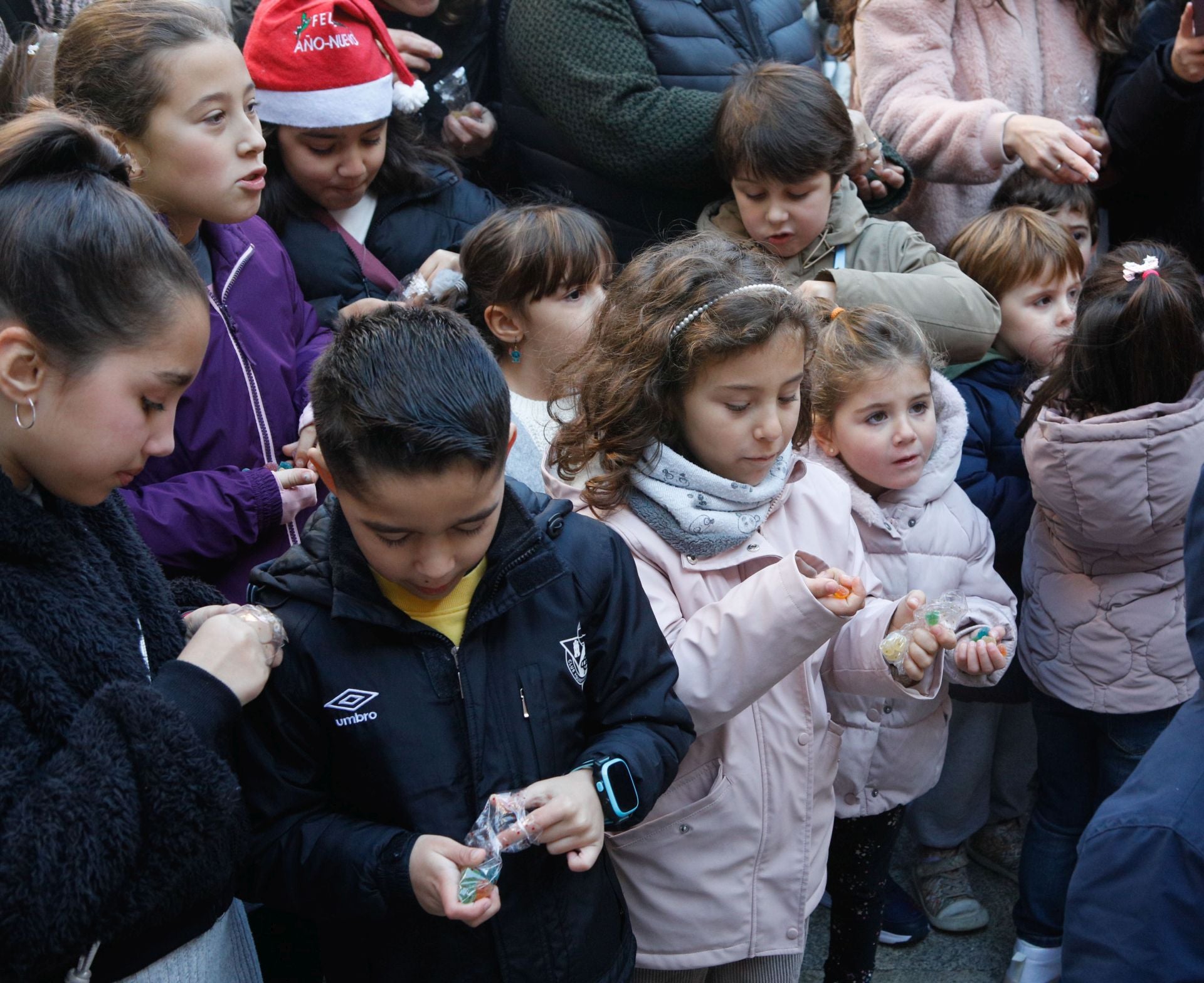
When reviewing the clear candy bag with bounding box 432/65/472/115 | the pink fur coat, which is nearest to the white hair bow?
the pink fur coat

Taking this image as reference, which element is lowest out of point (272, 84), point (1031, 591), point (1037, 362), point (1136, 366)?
point (1031, 591)

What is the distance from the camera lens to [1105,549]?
315 centimetres

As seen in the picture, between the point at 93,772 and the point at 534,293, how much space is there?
1780mm

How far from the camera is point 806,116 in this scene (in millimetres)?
3295

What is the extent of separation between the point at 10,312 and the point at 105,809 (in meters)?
0.66

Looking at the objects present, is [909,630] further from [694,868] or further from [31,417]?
[31,417]

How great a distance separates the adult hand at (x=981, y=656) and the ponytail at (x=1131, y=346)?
0.91 m

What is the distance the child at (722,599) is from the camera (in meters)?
2.39

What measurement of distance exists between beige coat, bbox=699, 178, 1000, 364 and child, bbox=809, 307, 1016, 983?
0.34 meters

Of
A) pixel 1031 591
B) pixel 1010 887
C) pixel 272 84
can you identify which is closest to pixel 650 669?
pixel 1031 591

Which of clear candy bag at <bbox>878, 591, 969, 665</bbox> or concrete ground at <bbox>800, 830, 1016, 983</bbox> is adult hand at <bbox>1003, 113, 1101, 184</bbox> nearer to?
clear candy bag at <bbox>878, 591, 969, 665</bbox>

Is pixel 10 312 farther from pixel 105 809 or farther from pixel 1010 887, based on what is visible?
pixel 1010 887

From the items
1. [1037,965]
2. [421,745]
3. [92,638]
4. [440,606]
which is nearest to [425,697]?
[421,745]

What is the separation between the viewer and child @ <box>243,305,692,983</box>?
1852mm
